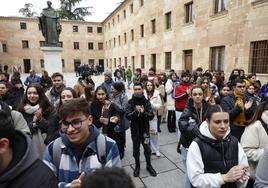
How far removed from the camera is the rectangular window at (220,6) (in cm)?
1156

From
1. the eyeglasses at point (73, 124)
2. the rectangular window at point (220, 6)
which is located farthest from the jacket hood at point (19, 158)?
the rectangular window at point (220, 6)

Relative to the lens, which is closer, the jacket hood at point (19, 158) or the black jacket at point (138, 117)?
the jacket hood at point (19, 158)

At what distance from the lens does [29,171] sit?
1115 mm

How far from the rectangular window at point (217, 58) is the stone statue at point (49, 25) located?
29.9ft

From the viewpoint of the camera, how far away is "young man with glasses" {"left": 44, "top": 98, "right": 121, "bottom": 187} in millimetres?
1654

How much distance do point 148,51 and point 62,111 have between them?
792 inches

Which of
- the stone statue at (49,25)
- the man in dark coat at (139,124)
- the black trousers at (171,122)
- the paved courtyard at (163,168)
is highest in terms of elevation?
the stone statue at (49,25)

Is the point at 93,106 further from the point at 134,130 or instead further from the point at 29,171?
the point at 29,171

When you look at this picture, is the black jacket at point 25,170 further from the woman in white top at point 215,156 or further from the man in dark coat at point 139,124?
the man in dark coat at point 139,124

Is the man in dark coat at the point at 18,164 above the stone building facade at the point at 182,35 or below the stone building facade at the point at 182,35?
below

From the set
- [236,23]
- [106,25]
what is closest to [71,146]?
[236,23]

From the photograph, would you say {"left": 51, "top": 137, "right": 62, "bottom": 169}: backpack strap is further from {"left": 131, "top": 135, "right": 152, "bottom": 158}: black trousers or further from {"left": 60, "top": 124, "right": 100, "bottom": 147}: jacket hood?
{"left": 131, "top": 135, "right": 152, "bottom": 158}: black trousers

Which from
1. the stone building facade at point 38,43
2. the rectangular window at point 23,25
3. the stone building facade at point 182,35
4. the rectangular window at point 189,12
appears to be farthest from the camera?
the rectangular window at point 23,25

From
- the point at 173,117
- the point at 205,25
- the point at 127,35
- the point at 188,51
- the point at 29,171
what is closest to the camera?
the point at 29,171
